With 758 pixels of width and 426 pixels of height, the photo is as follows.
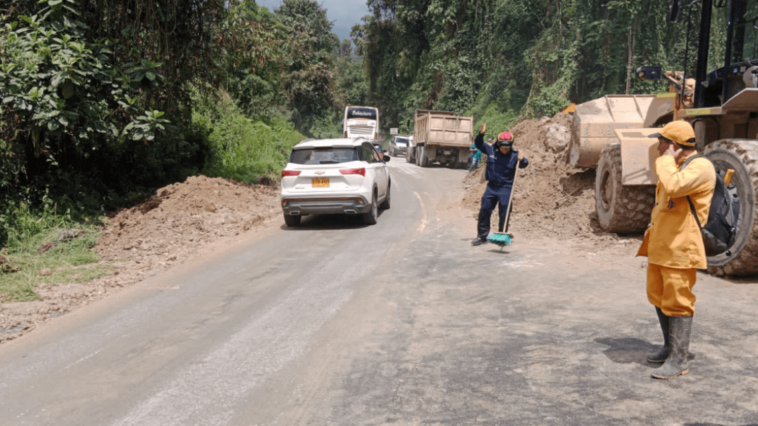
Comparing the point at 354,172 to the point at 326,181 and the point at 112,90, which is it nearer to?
the point at 326,181

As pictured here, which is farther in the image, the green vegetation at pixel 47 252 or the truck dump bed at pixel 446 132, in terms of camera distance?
the truck dump bed at pixel 446 132

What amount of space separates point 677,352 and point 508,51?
3895 cm

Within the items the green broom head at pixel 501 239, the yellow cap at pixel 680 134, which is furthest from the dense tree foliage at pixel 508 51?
the yellow cap at pixel 680 134

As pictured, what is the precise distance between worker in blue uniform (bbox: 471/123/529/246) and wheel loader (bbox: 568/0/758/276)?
1583 mm

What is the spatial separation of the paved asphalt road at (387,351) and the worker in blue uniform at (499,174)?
151 cm

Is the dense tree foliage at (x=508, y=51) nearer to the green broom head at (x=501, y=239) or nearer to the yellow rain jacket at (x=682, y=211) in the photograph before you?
the green broom head at (x=501, y=239)

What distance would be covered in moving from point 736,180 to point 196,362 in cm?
634

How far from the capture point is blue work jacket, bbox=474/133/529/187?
400 inches

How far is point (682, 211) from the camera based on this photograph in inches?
172

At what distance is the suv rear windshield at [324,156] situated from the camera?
12055 mm

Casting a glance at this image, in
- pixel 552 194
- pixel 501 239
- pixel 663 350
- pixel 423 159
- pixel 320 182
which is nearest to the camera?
pixel 663 350

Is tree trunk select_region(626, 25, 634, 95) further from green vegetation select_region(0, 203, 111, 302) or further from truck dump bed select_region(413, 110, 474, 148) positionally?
green vegetation select_region(0, 203, 111, 302)

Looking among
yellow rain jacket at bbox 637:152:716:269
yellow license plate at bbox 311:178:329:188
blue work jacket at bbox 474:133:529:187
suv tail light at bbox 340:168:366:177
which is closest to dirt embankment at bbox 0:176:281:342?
yellow license plate at bbox 311:178:329:188

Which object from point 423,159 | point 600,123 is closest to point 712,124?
point 600,123
